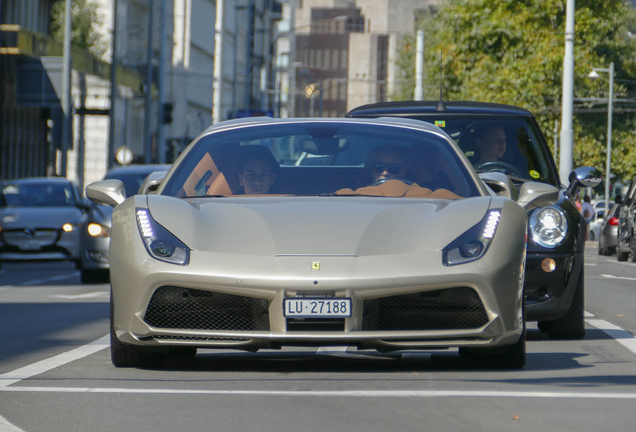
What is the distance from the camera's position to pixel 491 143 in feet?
31.8

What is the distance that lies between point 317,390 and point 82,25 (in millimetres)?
43847

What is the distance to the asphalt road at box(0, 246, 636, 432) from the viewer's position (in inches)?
198

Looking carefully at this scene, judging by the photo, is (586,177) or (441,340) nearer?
(441,340)

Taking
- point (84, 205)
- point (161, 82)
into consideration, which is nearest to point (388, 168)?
point (84, 205)

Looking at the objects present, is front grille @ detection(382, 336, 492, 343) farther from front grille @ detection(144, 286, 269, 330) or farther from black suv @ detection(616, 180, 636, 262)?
black suv @ detection(616, 180, 636, 262)

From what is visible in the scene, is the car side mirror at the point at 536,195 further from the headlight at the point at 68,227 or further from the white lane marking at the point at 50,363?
the headlight at the point at 68,227

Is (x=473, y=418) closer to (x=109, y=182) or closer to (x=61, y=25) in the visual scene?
(x=109, y=182)

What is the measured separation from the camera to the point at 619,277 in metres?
18.1

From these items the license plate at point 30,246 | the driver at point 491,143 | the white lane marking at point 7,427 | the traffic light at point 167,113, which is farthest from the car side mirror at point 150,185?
the traffic light at point 167,113

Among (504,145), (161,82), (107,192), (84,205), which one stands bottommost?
(84,205)

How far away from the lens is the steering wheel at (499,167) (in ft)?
30.9

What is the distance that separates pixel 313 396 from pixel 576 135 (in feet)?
163

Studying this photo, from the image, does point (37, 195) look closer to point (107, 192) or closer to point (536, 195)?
point (107, 192)

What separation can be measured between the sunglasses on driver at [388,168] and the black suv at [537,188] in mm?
612
